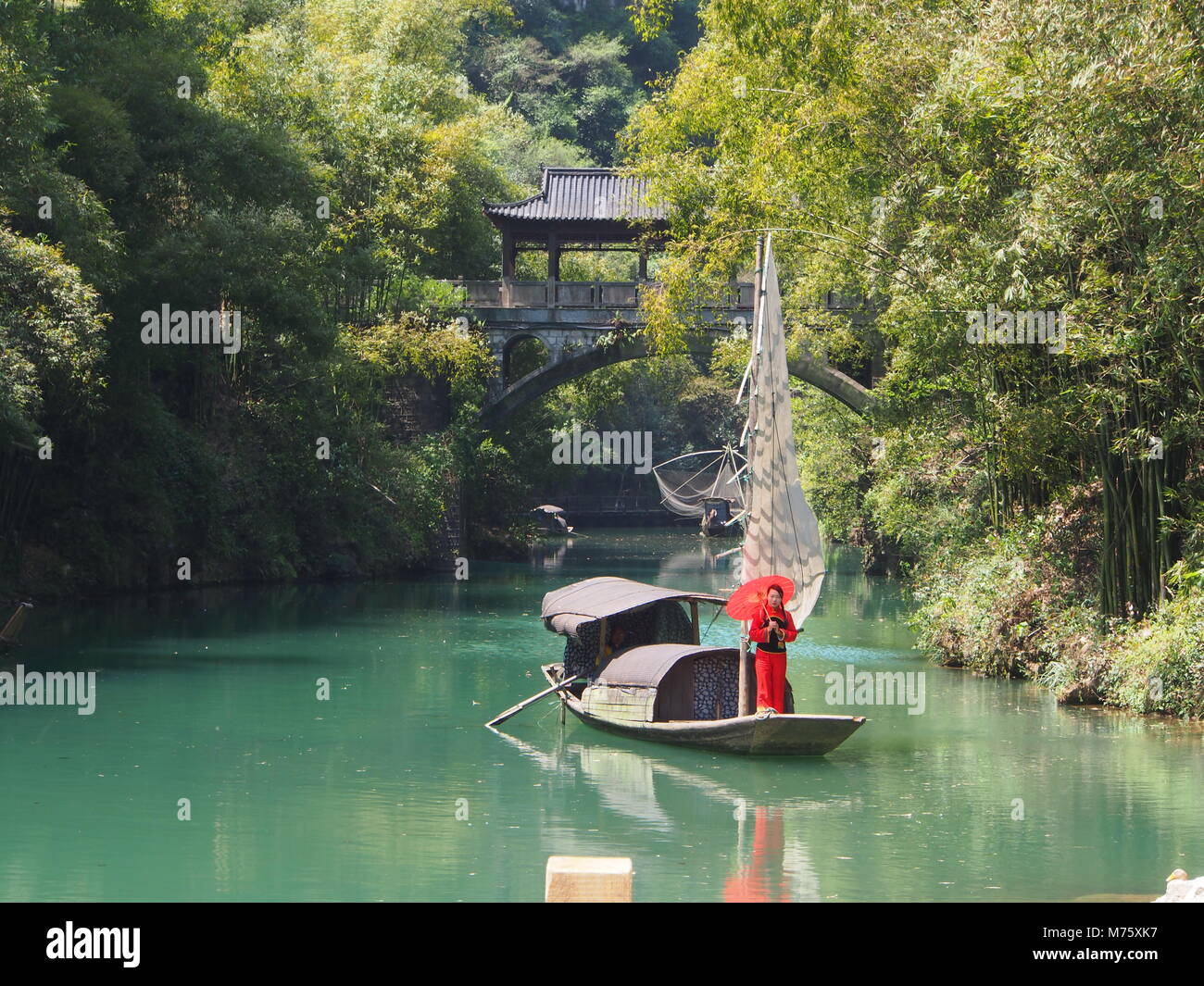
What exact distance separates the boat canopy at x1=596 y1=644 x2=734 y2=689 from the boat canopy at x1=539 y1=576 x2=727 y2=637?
19.1 inches

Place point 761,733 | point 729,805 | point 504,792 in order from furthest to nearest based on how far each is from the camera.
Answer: point 761,733 < point 504,792 < point 729,805

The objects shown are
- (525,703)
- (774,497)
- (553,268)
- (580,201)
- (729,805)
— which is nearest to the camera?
(729,805)

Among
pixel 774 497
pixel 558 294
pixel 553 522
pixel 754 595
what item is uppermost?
pixel 558 294

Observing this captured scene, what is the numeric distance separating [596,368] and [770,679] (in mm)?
23384

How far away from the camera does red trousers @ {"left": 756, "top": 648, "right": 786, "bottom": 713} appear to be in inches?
551

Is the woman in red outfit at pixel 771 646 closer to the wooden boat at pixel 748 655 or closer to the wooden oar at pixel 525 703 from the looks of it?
the wooden boat at pixel 748 655

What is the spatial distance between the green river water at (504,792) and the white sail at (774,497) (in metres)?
1.79

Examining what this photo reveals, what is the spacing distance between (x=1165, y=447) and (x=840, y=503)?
1812cm

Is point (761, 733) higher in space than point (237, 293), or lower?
lower

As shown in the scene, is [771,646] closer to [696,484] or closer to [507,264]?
[507,264]

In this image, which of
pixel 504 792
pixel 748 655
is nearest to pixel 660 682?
pixel 748 655

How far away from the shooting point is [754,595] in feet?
46.2

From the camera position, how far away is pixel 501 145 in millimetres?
55094
